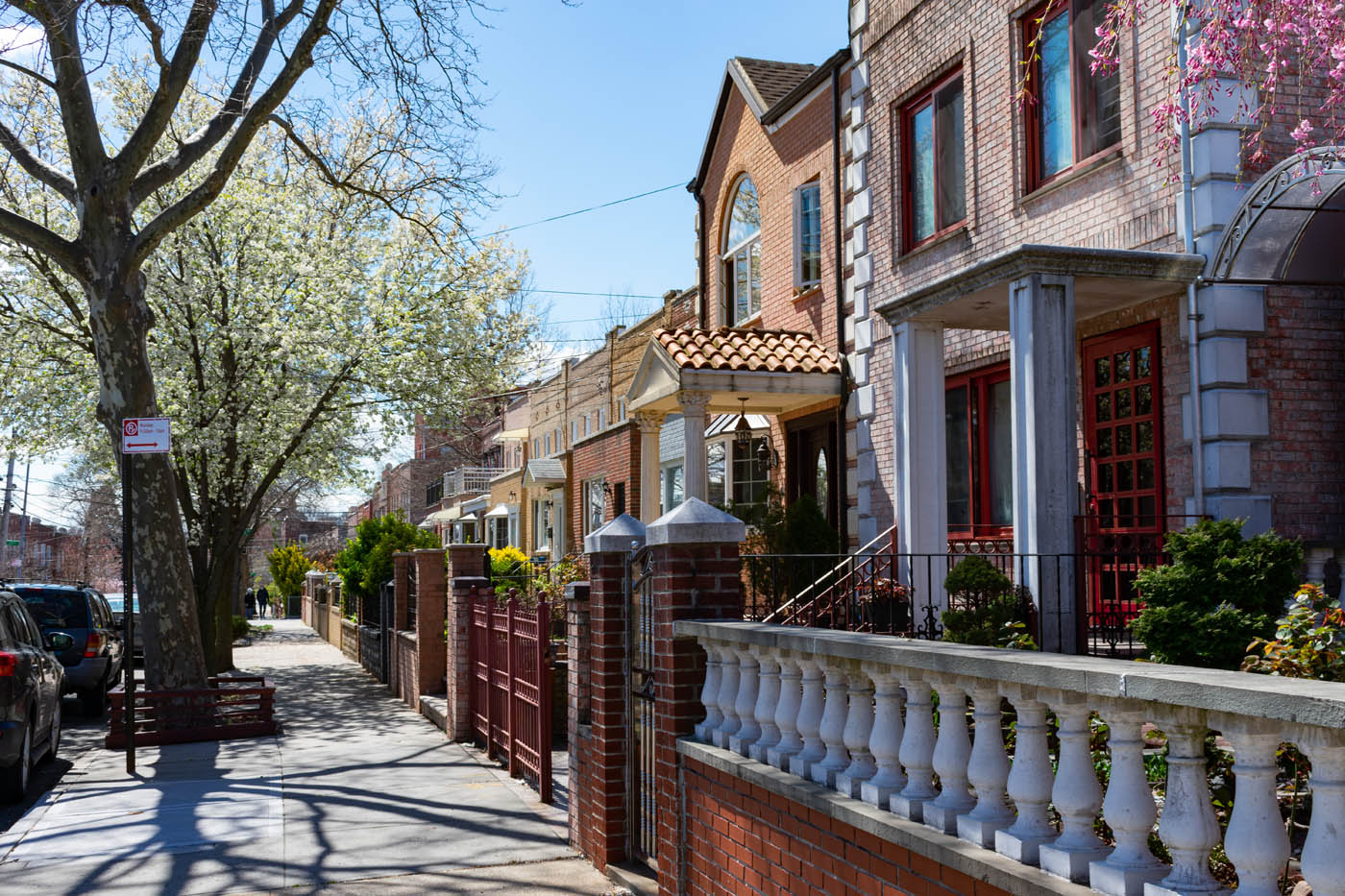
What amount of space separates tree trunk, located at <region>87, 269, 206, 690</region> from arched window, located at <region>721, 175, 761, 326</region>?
8.64 m

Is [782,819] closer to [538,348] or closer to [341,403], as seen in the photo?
[341,403]

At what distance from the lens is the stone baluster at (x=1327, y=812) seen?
7.73 ft

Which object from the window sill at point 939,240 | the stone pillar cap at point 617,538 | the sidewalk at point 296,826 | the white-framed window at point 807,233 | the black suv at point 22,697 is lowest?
the sidewalk at point 296,826

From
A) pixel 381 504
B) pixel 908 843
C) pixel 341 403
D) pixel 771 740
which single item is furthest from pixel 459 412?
pixel 381 504

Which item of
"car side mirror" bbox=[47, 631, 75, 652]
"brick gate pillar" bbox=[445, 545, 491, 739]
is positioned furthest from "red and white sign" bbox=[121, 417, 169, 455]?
"car side mirror" bbox=[47, 631, 75, 652]

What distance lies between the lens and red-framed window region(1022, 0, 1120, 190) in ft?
34.8

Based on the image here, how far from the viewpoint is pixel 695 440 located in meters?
14.5

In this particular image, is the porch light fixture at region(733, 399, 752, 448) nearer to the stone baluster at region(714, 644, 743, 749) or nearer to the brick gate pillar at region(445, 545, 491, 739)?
the brick gate pillar at region(445, 545, 491, 739)

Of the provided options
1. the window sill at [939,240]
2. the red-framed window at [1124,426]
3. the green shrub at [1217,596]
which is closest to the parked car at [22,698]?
the green shrub at [1217,596]

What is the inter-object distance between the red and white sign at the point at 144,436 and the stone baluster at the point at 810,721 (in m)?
8.31

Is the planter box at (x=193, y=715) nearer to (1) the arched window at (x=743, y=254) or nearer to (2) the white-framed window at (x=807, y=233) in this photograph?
(2) the white-framed window at (x=807, y=233)

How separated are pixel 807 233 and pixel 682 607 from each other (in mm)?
11030

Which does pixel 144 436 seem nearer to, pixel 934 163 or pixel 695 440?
pixel 695 440

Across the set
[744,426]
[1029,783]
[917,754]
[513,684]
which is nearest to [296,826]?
[513,684]
